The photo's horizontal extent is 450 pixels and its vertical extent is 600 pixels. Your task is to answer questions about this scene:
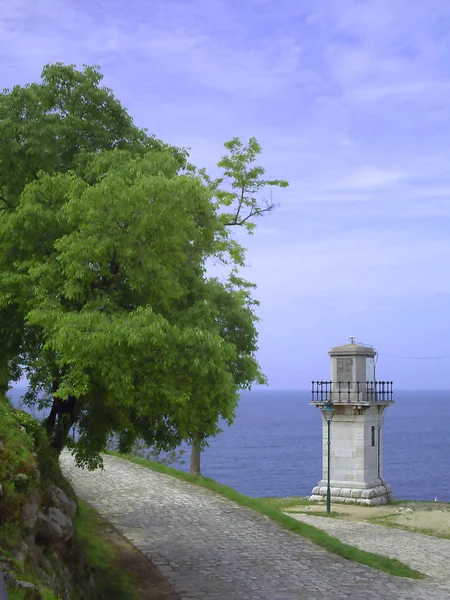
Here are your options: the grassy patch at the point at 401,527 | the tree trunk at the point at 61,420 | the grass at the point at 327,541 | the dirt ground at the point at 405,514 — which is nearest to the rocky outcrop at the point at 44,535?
the tree trunk at the point at 61,420

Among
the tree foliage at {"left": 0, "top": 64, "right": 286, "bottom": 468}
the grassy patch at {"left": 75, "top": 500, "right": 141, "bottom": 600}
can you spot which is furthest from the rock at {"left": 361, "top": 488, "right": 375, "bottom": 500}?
the tree foliage at {"left": 0, "top": 64, "right": 286, "bottom": 468}

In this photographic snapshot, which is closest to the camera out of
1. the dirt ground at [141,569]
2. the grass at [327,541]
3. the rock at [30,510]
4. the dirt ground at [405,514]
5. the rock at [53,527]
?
the rock at [30,510]

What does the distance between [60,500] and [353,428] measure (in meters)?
23.8

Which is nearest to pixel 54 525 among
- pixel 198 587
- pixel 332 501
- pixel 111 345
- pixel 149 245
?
pixel 111 345

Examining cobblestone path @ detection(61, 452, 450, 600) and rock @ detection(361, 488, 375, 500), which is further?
rock @ detection(361, 488, 375, 500)

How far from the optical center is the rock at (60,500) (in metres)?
13.5

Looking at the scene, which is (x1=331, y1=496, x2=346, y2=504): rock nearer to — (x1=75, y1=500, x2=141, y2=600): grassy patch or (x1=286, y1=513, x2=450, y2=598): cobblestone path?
(x1=286, y1=513, x2=450, y2=598): cobblestone path

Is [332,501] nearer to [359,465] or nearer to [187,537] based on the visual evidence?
[359,465]

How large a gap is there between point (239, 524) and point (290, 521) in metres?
1.56

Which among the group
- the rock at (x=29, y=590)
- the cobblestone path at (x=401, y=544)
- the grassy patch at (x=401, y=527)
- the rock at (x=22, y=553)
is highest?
the rock at (x=22, y=553)

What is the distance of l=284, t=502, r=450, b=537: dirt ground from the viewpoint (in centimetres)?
2795

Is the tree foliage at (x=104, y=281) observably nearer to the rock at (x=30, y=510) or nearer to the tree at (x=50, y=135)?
the tree at (x=50, y=135)

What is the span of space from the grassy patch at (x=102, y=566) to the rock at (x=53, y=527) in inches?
55.4

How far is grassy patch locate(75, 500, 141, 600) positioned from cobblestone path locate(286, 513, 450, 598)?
23.4ft
